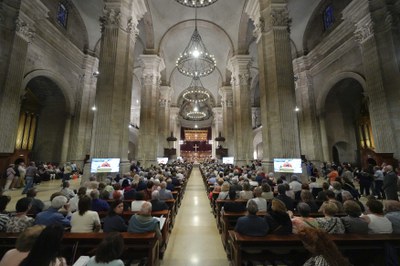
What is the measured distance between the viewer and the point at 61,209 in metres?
2.91

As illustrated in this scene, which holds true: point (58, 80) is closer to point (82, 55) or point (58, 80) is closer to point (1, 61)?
point (82, 55)

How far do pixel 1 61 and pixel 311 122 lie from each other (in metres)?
17.7

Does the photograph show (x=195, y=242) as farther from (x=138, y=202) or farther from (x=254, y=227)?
(x=254, y=227)

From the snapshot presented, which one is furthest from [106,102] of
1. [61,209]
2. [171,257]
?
[171,257]

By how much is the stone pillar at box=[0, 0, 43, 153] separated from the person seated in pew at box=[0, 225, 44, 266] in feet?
29.1

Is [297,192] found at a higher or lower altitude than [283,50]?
lower

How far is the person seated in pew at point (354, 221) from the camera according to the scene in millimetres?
2254

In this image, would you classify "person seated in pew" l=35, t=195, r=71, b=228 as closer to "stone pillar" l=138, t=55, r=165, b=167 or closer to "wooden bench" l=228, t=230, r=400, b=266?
"wooden bench" l=228, t=230, r=400, b=266

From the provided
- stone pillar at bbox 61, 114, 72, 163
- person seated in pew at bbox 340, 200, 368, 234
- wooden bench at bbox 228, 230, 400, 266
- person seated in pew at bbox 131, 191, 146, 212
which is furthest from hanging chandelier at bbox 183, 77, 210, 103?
wooden bench at bbox 228, 230, 400, 266

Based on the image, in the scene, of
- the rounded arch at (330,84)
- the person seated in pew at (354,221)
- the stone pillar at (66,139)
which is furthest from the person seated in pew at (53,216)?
the rounded arch at (330,84)

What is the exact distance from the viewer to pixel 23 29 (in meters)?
8.32

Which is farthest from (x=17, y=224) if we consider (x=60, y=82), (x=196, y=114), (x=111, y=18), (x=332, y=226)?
(x=196, y=114)

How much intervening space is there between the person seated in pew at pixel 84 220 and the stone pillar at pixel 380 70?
10.4m

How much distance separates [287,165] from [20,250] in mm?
6962
